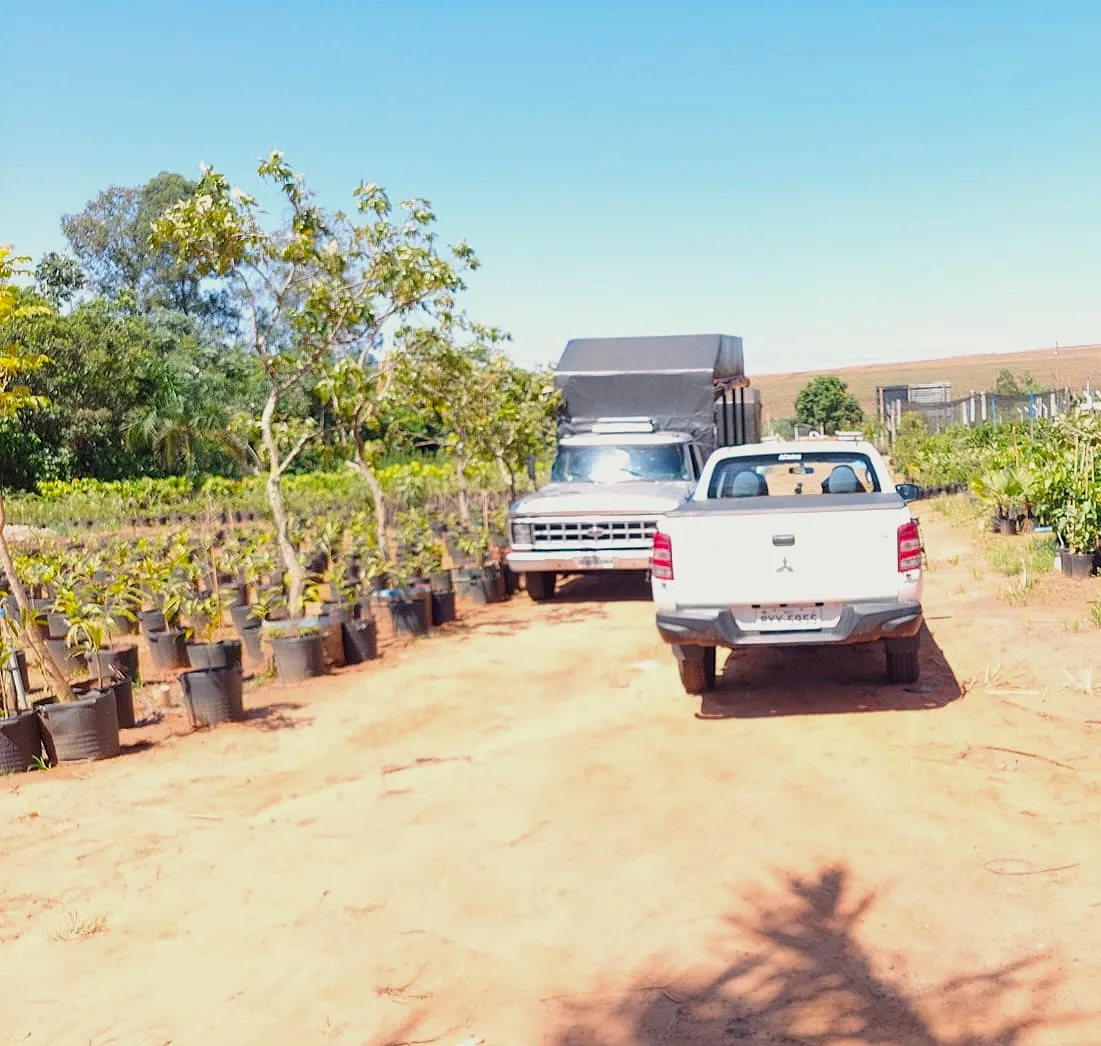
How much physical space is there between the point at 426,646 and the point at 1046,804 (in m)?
6.63

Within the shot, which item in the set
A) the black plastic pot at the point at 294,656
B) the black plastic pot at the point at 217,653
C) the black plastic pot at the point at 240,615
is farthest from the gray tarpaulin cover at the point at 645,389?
the black plastic pot at the point at 217,653

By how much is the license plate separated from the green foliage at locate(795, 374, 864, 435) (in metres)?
45.6

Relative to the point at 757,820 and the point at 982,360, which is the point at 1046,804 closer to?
the point at 757,820

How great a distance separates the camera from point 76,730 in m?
7.61

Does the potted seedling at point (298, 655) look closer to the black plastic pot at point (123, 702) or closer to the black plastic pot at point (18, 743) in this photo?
the black plastic pot at point (123, 702)

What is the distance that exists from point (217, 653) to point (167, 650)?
124 centimetres

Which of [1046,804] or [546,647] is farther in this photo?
[546,647]

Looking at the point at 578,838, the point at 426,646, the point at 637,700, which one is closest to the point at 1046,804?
the point at 578,838

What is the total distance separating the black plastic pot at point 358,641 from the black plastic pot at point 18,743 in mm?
3368

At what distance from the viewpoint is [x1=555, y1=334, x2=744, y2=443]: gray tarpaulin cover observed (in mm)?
15164

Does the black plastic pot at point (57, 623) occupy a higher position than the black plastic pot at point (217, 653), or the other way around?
the black plastic pot at point (57, 623)

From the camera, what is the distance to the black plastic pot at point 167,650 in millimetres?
10898

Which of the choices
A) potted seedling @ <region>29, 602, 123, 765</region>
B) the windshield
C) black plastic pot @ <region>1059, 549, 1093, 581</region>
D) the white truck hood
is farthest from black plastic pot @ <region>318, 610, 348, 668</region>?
black plastic pot @ <region>1059, 549, 1093, 581</region>

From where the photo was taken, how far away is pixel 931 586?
12789 mm
